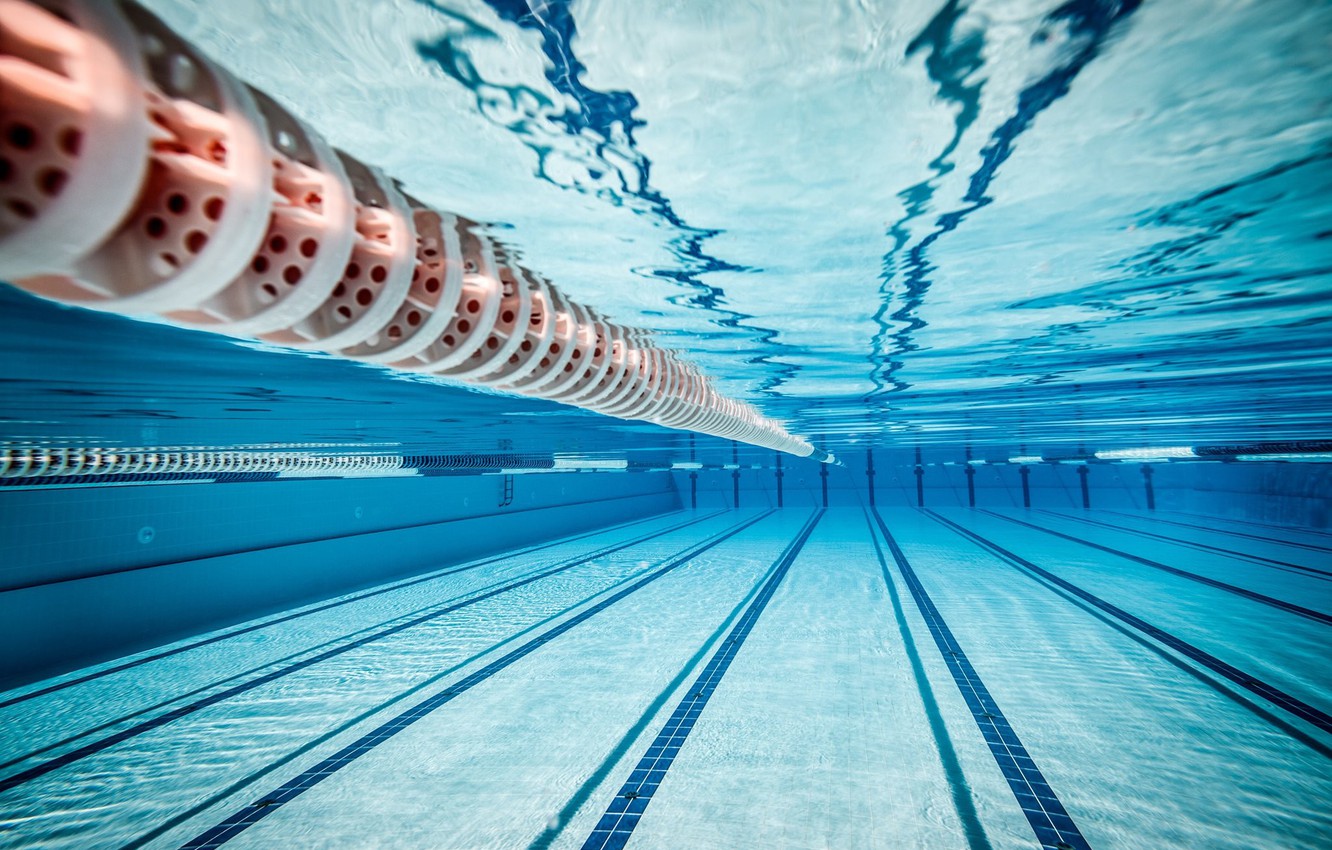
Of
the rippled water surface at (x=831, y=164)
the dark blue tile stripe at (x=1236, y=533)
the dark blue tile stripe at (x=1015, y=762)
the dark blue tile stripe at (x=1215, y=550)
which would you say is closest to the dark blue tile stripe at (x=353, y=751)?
the rippled water surface at (x=831, y=164)

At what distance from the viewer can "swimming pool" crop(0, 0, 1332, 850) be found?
1.59 metres

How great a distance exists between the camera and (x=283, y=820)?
322 cm

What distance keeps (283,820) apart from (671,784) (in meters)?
2.18

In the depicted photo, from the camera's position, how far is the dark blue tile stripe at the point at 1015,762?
2875 mm

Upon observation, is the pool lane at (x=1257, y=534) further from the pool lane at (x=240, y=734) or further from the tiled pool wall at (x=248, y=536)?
the pool lane at (x=240, y=734)

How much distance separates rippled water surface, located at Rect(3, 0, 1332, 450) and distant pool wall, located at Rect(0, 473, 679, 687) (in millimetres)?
2147

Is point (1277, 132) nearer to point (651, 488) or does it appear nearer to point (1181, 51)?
point (1181, 51)

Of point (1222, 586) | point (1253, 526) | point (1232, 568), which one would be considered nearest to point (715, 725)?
point (1222, 586)

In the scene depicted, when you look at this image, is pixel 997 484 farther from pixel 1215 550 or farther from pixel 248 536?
pixel 248 536

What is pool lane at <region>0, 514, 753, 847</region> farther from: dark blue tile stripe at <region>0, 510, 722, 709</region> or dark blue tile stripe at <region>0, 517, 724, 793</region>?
dark blue tile stripe at <region>0, 510, 722, 709</region>

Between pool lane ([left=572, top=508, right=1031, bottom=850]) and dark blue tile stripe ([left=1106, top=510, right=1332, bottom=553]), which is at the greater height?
dark blue tile stripe ([left=1106, top=510, right=1332, bottom=553])

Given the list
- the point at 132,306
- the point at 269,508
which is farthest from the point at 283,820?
the point at 269,508

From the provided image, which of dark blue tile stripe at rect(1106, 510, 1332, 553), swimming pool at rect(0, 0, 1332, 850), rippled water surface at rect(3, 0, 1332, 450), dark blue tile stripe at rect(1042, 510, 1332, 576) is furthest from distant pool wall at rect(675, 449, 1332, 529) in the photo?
rippled water surface at rect(3, 0, 1332, 450)

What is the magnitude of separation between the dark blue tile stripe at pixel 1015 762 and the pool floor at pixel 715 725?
19 millimetres
